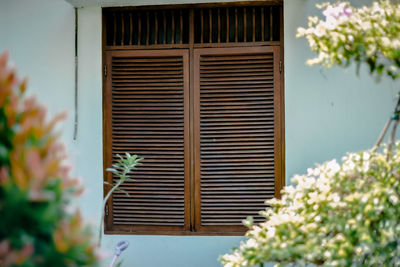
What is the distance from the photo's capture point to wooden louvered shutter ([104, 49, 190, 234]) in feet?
13.0

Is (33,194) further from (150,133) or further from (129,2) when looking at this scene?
(129,2)

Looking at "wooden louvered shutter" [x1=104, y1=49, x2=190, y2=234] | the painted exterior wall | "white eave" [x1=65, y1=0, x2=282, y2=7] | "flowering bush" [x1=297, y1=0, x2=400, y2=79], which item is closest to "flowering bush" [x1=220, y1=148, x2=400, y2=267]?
"flowering bush" [x1=297, y1=0, x2=400, y2=79]

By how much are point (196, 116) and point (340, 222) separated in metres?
2.05

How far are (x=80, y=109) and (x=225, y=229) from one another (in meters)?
1.69

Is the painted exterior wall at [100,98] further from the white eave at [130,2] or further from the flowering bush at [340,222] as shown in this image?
the flowering bush at [340,222]

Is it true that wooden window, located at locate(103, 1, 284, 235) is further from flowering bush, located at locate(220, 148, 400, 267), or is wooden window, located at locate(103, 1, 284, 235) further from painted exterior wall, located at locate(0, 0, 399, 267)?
flowering bush, located at locate(220, 148, 400, 267)

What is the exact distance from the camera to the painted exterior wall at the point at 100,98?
3.74 m

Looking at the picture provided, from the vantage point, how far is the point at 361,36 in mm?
2068

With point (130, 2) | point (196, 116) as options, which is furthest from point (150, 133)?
point (130, 2)

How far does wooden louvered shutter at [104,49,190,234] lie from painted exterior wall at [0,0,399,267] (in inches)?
4.6

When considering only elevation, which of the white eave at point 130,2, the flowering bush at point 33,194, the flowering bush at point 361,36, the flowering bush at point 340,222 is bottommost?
the flowering bush at point 340,222

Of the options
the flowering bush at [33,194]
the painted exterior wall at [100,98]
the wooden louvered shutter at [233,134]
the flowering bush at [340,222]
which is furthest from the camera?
the wooden louvered shutter at [233,134]

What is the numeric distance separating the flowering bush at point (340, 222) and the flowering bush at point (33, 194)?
49.3 inches

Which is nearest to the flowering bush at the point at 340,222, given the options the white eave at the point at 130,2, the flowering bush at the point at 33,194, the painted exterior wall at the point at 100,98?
the flowering bush at the point at 33,194
